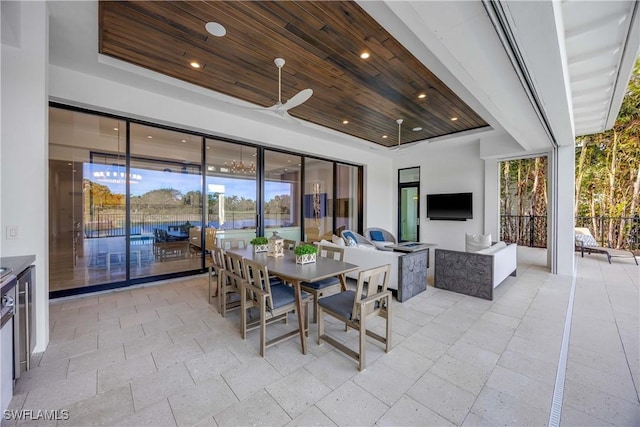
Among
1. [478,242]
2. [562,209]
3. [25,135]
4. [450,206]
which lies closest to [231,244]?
[25,135]

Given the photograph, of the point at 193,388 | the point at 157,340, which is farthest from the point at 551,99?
the point at 157,340

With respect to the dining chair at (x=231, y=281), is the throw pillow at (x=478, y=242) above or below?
above

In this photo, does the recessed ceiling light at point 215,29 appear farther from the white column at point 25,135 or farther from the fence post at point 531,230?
the fence post at point 531,230

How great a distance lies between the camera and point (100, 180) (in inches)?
156

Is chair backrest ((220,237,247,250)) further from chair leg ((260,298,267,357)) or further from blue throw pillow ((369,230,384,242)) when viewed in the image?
blue throw pillow ((369,230,384,242))

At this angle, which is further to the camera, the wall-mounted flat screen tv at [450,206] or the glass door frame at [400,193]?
the glass door frame at [400,193]

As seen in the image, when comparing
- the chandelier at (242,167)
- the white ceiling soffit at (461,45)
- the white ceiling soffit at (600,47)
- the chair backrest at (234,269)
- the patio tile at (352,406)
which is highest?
the white ceiling soffit at (600,47)

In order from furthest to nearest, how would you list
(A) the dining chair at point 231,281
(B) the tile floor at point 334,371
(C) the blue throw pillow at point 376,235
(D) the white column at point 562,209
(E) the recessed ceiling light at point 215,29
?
(C) the blue throw pillow at point 376,235, (D) the white column at point 562,209, (A) the dining chair at point 231,281, (E) the recessed ceiling light at point 215,29, (B) the tile floor at point 334,371

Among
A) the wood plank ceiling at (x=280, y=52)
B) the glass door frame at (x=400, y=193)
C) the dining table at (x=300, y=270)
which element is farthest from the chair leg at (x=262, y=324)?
the glass door frame at (x=400, y=193)

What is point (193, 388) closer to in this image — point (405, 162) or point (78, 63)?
point (78, 63)

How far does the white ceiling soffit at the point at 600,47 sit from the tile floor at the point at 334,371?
117 inches

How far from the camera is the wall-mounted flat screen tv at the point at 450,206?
22.0 feet

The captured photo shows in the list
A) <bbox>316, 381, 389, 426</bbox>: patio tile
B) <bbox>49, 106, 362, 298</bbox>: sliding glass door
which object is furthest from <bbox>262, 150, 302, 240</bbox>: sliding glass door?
<bbox>316, 381, 389, 426</bbox>: patio tile

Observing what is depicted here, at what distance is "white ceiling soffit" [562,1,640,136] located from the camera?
2.07 meters
